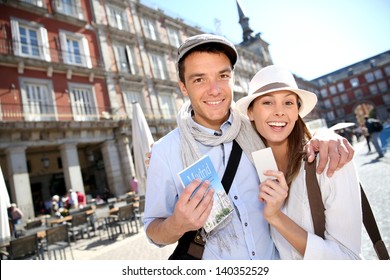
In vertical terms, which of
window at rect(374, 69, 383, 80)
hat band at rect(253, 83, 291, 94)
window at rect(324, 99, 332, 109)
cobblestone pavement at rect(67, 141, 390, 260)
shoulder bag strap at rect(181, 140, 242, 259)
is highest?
window at rect(374, 69, 383, 80)

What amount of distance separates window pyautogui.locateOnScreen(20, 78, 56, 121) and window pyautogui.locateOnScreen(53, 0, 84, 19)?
14.7ft

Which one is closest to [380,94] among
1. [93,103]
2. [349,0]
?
[93,103]

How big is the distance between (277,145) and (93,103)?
562 inches

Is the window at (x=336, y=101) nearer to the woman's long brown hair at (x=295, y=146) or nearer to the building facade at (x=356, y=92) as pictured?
the building facade at (x=356, y=92)

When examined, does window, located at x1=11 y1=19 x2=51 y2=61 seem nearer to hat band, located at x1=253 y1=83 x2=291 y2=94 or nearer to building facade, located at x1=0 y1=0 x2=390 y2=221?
building facade, located at x1=0 y1=0 x2=390 y2=221

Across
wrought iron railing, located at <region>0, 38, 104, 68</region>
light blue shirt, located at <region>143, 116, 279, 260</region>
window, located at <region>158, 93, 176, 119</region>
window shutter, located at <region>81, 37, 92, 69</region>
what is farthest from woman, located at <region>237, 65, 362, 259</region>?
window, located at <region>158, 93, 176, 119</region>

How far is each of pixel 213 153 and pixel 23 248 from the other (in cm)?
510

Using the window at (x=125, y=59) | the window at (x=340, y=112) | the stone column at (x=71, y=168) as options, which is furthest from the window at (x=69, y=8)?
the window at (x=340, y=112)

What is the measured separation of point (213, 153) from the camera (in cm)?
140

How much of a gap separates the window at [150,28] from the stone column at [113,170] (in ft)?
31.1

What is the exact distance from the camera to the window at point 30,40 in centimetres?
1172

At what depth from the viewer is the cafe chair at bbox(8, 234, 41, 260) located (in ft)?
14.8

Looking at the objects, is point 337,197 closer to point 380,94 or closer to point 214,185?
point 214,185

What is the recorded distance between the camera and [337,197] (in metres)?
1.10
